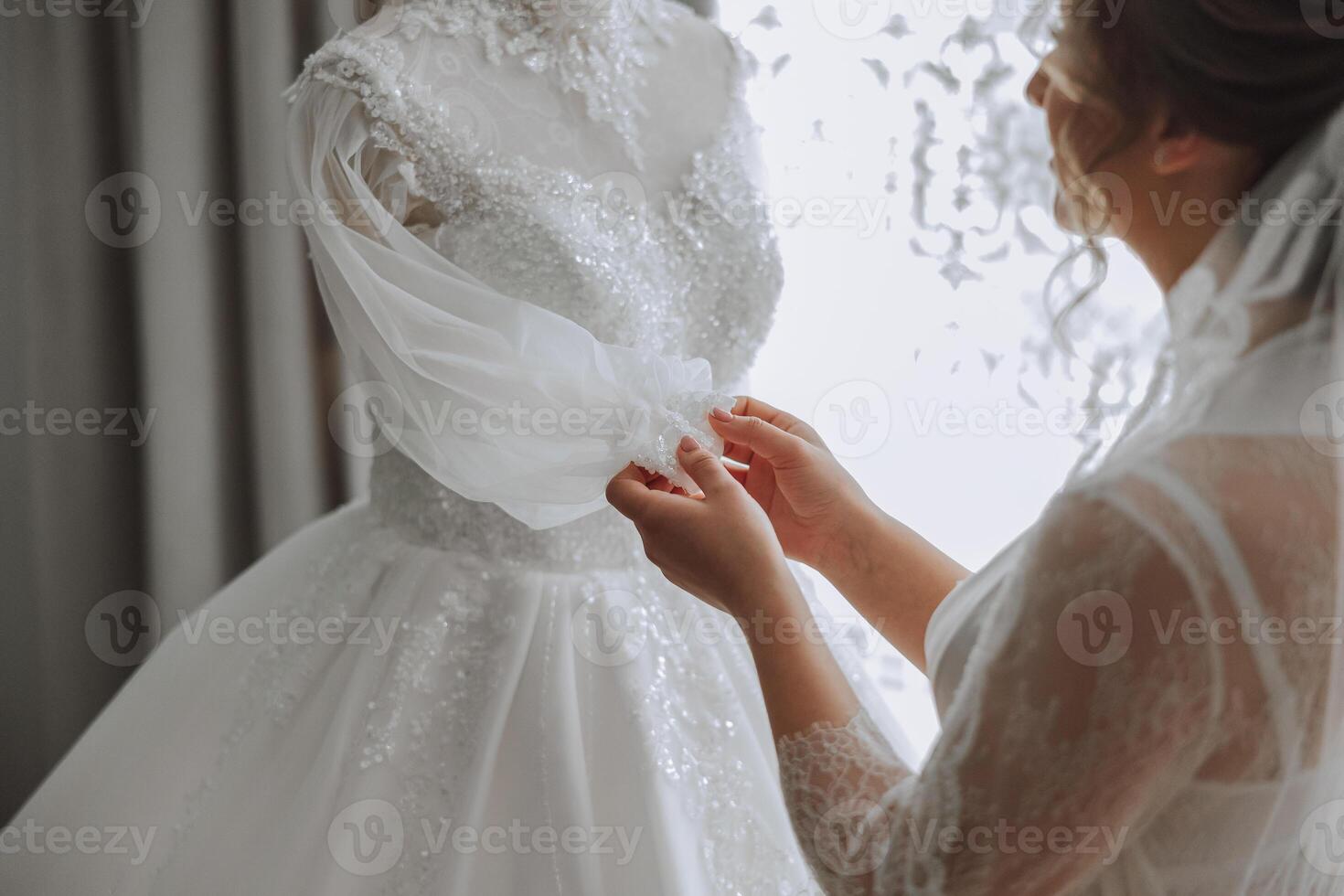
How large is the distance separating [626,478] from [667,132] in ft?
1.53

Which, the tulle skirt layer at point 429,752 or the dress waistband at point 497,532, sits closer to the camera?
the tulle skirt layer at point 429,752

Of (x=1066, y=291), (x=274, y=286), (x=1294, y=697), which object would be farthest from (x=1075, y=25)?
(x=274, y=286)

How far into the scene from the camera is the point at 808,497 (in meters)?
0.85

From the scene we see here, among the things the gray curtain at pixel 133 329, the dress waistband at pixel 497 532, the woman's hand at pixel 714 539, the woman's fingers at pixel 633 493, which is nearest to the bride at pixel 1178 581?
the woman's hand at pixel 714 539

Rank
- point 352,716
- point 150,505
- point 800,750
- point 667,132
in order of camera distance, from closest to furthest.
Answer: point 800,750 → point 352,716 → point 667,132 → point 150,505

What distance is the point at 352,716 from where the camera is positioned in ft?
3.08

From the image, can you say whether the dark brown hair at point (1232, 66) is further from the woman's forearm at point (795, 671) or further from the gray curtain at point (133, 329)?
the gray curtain at point (133, 329)

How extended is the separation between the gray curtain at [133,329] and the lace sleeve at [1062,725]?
149 centimetres

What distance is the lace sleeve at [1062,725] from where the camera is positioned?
1.58 feet

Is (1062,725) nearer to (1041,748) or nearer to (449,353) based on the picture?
(1041,748)

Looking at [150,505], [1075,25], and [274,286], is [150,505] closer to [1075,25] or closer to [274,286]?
[274,286]

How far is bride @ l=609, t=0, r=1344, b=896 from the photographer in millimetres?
483

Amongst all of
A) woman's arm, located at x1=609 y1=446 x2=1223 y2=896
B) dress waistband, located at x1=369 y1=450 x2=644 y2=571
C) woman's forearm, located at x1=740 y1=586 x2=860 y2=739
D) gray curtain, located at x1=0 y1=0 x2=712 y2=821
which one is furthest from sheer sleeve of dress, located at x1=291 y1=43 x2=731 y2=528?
gray curtain, located at x1=0 y1=0 x2=712 y2=821

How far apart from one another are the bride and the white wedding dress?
329 millimetres
